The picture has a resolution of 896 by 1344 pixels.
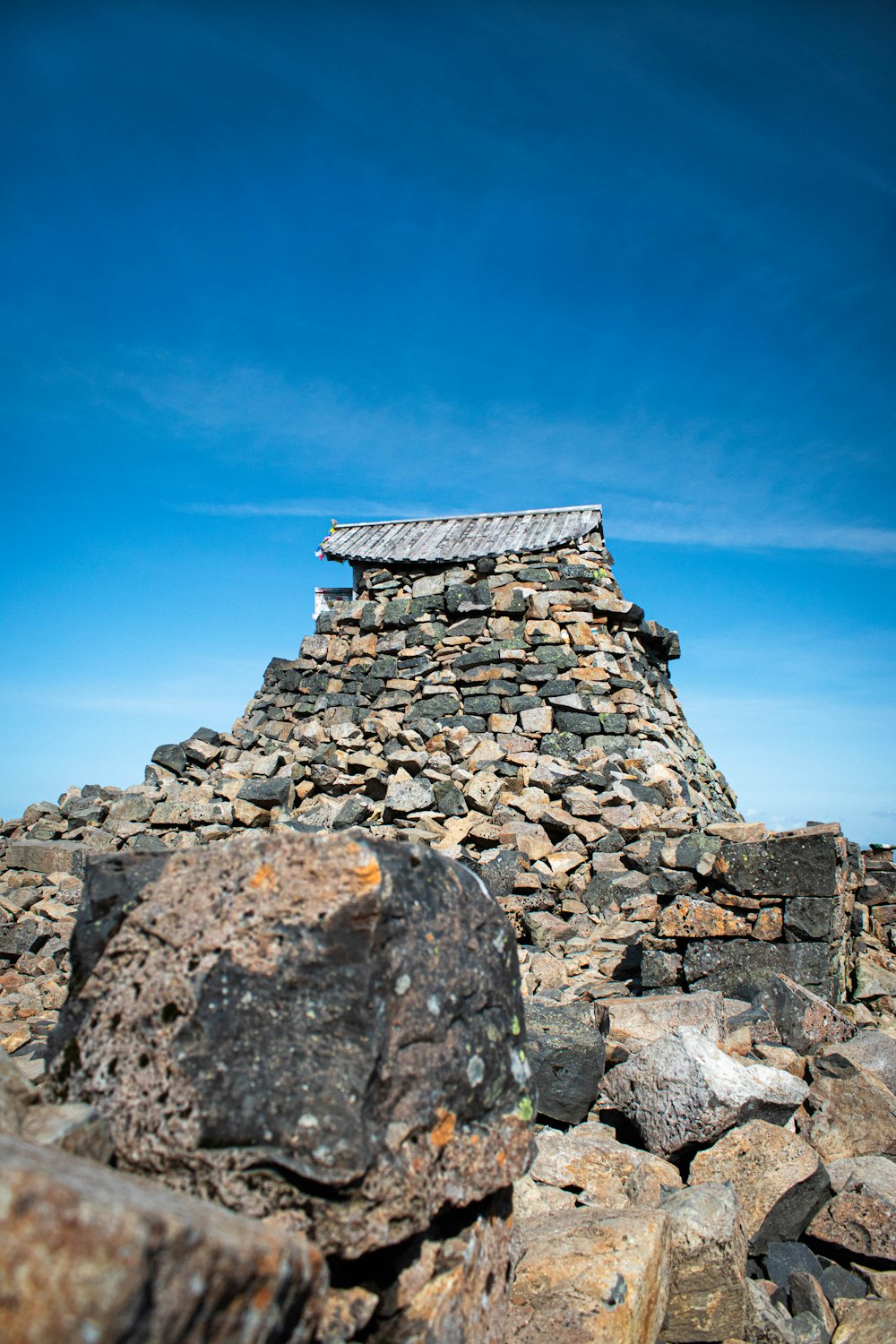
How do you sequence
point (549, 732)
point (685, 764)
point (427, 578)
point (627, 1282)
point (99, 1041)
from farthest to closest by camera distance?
1. point (427, 578)
2. point (685, 764)
3. point (549, 732)
4. point (627, 1282)
5. point (99, 1041)

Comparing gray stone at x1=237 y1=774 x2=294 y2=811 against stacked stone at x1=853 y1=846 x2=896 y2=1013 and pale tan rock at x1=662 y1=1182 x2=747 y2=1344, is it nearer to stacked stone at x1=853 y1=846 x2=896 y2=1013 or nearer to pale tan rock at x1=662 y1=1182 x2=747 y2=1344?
stacked stone at x1=853 y1=846 x2=896 y2=1013

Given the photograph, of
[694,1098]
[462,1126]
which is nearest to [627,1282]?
[462,1126]

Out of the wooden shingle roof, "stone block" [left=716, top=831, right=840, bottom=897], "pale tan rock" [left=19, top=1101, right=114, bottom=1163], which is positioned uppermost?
the wooden shingle roof

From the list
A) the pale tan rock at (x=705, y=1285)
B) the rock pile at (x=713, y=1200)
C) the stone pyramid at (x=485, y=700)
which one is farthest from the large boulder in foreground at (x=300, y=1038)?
the stone pyramid at (x=485, y=700)

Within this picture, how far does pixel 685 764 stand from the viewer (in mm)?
16391

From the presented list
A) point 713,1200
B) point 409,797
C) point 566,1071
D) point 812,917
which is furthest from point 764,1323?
point 409,797

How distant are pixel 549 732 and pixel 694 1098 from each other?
1024cm

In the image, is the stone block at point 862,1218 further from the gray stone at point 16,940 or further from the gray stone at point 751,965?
the gray stone at point 16,940

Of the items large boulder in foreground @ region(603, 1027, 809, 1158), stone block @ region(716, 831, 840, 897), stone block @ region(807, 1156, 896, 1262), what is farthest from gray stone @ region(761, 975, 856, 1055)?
stone block @ region(807, 1156, 896, 1262)

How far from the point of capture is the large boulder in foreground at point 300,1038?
2324mm

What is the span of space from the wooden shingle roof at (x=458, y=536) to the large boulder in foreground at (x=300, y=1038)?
14853 millimetres

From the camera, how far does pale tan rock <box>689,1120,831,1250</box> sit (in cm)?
462

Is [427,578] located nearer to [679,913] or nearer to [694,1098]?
[679,913]

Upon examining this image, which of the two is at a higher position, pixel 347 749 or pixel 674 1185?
pixel 347 749
